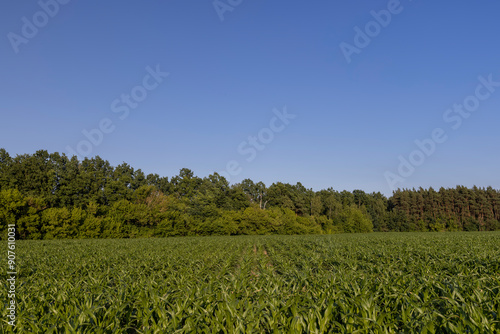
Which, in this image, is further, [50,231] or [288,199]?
[288,199]

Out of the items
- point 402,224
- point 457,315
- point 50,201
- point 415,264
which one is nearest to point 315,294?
point 457,315

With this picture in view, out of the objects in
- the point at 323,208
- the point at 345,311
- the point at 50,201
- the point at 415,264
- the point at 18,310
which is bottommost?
the point at 18,310

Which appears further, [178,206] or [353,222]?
[353,222]

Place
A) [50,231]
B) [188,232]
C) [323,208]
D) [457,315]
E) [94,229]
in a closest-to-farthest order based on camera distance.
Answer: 1. [457,315]
2. [50,231]
3. [94,229]
4. [188,232]
5. [323,208]

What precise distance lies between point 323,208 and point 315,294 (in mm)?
111666

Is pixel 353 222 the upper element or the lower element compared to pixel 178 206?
upper

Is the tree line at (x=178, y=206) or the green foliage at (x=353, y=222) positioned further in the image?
the green foliage at (x=353, y=222)

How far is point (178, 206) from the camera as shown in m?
73.1

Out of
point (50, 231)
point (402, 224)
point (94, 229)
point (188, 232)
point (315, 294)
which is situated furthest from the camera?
point (402, 224)

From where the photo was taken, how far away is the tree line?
167ft

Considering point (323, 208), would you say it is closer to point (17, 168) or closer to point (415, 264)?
point (17, 168)

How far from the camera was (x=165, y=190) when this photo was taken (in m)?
104

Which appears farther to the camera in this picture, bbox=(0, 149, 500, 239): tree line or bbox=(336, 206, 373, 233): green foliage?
bbox=(336, 206, 373, 233): green foliage

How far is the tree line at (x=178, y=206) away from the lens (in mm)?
50909
